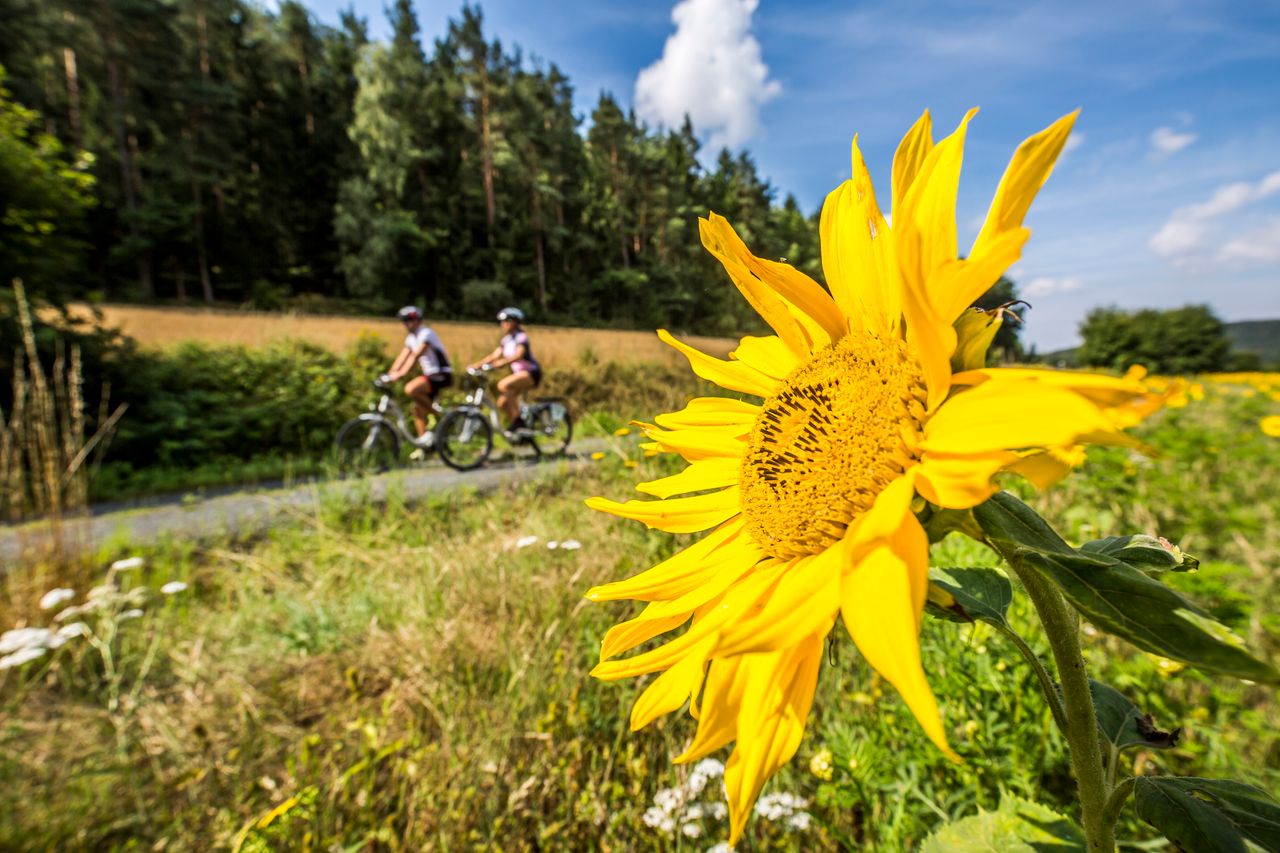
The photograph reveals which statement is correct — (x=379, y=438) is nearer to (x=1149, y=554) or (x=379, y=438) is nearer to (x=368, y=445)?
(x=368, y=445)

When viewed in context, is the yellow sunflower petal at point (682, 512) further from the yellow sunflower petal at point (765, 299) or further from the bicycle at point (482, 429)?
the bicycle at point (482, 429)

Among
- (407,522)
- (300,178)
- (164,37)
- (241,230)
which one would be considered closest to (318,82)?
(300,178)

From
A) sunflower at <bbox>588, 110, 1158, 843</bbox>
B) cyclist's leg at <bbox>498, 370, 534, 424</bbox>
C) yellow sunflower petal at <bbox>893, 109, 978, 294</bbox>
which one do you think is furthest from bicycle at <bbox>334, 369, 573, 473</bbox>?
yellow sunflower petal at <bbox>893, 109, 978, 294</bbox>

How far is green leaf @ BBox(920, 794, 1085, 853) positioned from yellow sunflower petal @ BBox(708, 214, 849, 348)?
700mm

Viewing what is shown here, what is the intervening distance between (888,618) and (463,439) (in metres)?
8.30

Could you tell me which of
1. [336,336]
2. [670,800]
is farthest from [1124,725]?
[336,336]

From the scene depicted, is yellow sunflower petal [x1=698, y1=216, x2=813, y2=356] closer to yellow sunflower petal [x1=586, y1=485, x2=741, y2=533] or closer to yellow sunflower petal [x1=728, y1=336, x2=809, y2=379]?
yellow sunflower petal [x1=728, y1=336, x2=809, y2=379]

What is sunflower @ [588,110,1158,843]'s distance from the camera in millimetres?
425

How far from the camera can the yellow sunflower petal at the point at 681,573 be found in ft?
2.19

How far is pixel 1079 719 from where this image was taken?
558mm

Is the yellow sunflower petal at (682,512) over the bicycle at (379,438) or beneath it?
over

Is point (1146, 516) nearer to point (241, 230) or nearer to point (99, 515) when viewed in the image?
point (99, 515)

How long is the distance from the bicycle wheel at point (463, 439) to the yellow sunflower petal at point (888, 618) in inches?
317

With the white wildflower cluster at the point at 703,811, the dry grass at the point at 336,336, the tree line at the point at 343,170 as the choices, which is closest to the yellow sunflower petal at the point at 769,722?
the white wildflower cluster at the point at 703,811
